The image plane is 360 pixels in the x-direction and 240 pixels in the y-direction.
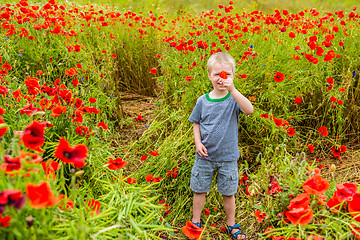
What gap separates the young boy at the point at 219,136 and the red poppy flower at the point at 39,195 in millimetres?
1141

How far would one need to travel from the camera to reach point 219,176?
188 centimetres

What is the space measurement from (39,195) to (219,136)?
126 cm

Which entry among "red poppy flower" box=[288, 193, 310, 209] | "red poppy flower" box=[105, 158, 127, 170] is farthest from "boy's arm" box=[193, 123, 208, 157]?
"red poppy flower" box=[288, 193, 310, 209]

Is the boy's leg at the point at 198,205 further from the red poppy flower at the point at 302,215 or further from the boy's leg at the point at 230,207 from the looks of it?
the red poppy flower at the point at 302,215

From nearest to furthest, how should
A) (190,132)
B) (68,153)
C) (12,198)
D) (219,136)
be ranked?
1. (12,198)
2. (68,153)
3. (219,136)
4. (190,132)

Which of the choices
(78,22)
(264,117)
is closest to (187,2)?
(78,22)

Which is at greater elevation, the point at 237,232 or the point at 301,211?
the point at 301,211

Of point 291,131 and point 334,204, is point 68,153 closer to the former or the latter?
point 334,204

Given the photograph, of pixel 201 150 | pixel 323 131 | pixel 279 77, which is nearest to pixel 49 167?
pixel 201 150

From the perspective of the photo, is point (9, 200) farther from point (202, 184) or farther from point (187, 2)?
point (187, 2)

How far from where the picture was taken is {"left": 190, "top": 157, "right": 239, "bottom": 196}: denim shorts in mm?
1836

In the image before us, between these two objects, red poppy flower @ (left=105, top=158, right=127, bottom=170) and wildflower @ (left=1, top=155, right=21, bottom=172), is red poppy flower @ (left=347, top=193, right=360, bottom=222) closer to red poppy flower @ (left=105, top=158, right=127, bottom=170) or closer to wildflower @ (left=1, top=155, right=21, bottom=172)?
red poppy flower @ (left=105, top=158, right=127, bottom=170)

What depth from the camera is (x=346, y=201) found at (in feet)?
3.83

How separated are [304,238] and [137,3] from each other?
29.7ft
